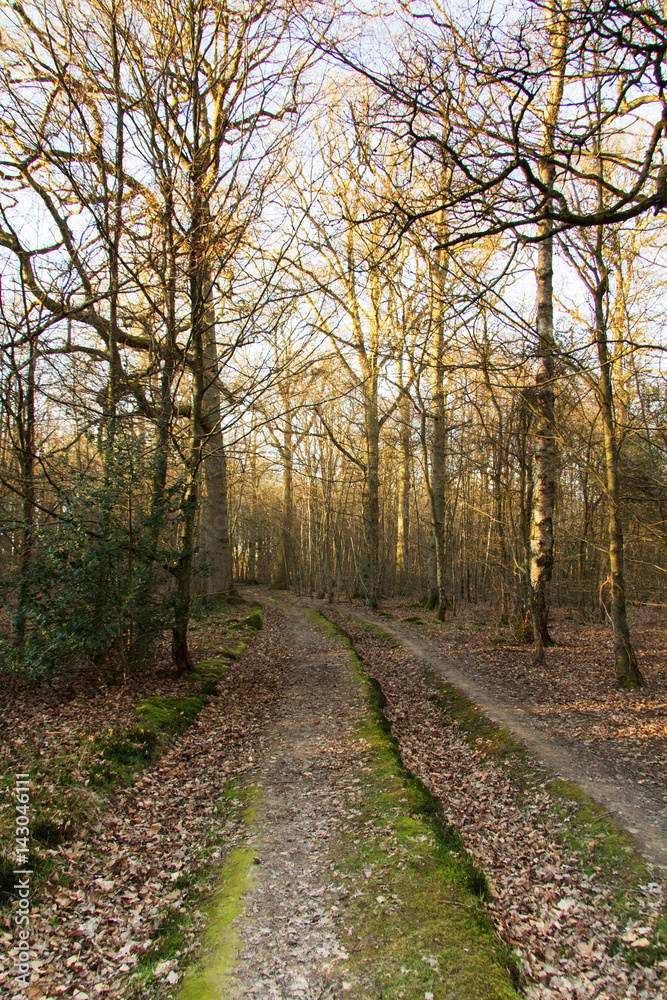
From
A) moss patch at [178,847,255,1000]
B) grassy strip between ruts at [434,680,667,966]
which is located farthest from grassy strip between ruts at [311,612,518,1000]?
grassy strip between ruts at [434,680,667,966]

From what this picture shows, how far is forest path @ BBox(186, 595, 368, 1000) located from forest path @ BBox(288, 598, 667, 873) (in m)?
1.98

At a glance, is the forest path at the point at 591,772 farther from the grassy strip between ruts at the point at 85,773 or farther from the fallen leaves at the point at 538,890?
the grassy strip between ruts at the point at 85,773

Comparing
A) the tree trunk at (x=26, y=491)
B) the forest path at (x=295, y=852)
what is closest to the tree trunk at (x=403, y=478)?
the forest path at (x=295, y=852)

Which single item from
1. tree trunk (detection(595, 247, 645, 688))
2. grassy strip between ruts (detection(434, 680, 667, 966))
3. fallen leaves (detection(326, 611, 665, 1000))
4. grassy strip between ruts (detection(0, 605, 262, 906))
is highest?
tree trunk (detection(595, 247, 645, 688))

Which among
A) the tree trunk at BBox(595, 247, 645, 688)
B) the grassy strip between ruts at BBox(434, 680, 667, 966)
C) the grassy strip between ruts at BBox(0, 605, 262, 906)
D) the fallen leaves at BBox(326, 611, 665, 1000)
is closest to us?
the fallen leaves at BBox(326, 611, 665, 1000)

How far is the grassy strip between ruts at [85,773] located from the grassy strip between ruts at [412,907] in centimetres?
217

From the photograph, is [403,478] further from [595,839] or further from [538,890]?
[538,890]

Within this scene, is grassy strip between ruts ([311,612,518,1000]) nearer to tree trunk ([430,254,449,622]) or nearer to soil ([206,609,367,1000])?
soil ([206,609,367,1000])

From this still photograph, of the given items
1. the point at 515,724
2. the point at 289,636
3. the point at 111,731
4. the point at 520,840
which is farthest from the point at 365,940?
the point at 289,636

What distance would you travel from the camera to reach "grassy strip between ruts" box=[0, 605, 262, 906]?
13.0ft

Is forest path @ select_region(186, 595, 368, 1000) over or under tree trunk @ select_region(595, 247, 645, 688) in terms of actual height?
under

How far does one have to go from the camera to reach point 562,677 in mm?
9477

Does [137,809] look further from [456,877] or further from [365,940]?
[456,877]

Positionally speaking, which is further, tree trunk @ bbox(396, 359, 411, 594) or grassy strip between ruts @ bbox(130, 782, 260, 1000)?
tree trunk @ bbox(396, 359, 411, 594)
